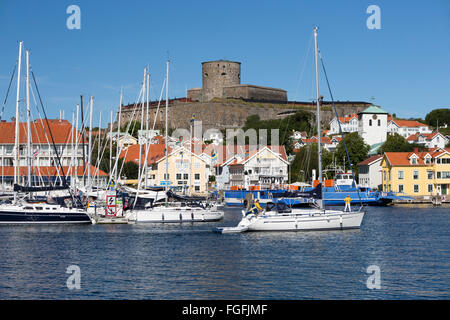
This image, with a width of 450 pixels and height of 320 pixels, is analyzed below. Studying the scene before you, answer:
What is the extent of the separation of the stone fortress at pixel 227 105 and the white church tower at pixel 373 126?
1336 inches

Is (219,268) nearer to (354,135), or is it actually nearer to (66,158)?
(66,158)

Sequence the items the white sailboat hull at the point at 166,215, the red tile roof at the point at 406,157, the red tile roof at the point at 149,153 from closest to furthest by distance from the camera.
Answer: the white sailboat hull at the point at 166,215 → the red tile roof at the point at 406,157 → the red tile roof at the point at 149,153

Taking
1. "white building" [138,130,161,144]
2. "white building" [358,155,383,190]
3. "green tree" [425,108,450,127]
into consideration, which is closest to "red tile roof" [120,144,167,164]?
"white building" [138,130,161,144]

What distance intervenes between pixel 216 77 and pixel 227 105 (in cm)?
1169

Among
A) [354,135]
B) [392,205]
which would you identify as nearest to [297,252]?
[392,205]

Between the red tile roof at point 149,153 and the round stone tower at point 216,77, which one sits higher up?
the round stone tower at point 216,77

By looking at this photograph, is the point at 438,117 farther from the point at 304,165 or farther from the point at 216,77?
the point at 304,165

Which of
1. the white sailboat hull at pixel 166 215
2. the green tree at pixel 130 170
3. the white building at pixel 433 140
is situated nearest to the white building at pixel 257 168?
the green tree at pixel 130 170

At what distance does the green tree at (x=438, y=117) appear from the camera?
145 meters

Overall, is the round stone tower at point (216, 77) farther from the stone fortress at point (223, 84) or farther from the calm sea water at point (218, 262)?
the calm sea water at point (218, 262)

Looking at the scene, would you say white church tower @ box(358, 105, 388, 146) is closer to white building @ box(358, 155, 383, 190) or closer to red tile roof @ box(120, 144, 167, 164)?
white building @ box(358, 155, 383, 190)

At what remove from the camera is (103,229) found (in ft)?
130
